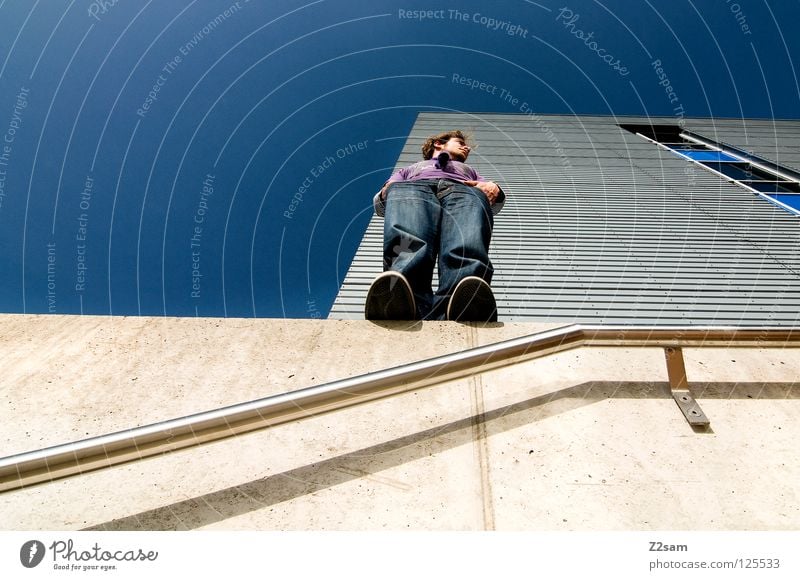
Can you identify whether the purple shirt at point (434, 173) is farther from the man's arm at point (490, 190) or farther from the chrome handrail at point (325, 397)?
the chrome handrail at point (325, 397)

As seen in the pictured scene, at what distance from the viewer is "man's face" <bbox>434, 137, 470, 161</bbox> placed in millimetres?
3951

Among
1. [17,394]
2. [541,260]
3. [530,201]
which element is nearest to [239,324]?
[17,394]

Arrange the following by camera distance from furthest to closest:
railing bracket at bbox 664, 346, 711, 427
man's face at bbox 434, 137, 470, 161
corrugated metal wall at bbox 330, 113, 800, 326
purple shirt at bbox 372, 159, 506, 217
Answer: corrugated metal wall at bbox 330, 113, 800, 326, man's face at bbox 434, 137, 470, 161, purple shirt at bbox 372, 159, 506, 217, railing bracket at bbox 664, 346, 711, 427

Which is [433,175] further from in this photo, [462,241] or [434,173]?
[462,241]

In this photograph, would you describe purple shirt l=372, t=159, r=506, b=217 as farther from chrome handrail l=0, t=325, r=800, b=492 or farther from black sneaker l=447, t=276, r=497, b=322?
chrome handrail l=0, t=325, r=800, b=492

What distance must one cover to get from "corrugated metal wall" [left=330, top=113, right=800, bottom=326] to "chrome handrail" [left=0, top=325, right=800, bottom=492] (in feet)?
12.0

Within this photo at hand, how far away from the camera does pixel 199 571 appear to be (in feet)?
3.50

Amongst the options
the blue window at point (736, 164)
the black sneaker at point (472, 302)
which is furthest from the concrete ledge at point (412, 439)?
the blue window at point (736, 164)

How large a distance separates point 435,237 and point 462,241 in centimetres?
22

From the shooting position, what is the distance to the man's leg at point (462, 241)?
8.62ft

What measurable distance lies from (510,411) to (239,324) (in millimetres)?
1426

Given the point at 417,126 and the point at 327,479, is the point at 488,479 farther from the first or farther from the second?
the point at 417,126

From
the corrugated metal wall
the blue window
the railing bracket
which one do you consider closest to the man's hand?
the railing bracket

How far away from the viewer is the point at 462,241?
107 inches
